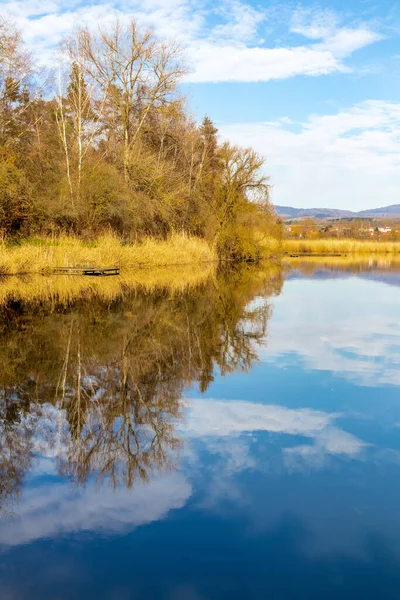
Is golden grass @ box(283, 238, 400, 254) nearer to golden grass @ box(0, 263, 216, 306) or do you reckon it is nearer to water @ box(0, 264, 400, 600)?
golden grass @ box(0, 263, 216, 306)

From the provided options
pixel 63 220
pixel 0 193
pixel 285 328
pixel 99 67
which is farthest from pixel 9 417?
pixel 99 67

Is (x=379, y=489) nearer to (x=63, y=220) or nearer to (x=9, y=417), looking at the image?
(x=9, y=417)

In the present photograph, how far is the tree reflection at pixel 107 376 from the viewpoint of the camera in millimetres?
4176

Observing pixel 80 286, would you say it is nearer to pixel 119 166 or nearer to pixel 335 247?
pixel 119 166

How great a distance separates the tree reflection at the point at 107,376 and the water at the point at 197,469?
2 cm

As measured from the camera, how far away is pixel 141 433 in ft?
15.1

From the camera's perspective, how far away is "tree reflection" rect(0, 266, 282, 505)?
4176mm

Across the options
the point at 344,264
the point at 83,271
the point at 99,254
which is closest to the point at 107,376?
the point at 83,271

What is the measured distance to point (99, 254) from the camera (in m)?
23.8

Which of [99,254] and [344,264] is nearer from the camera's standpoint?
[99,254]

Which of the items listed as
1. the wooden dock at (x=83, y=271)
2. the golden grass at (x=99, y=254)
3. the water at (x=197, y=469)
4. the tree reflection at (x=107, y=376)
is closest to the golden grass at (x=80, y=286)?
the golden grass at (x=99, y=254)

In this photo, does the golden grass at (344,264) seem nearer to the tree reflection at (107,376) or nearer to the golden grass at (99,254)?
the golden grass at (99,254)

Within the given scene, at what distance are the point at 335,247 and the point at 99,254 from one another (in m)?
31.7

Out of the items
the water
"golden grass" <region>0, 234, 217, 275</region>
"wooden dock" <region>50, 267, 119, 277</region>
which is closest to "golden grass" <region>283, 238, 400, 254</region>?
"golden grass" <region>0, 234, 217, 275</region>
